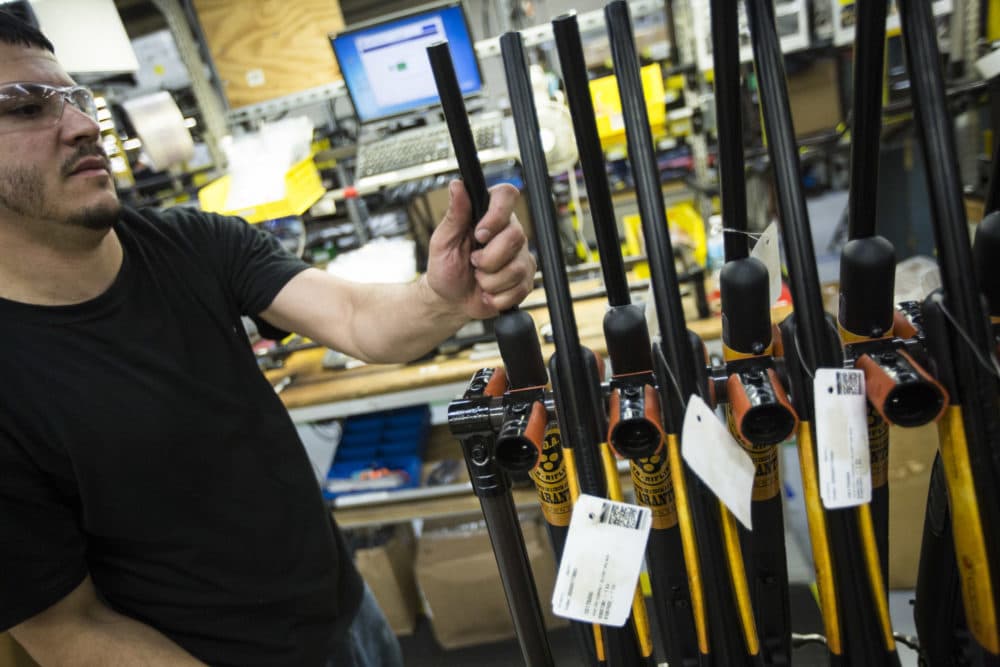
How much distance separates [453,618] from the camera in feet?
6.24

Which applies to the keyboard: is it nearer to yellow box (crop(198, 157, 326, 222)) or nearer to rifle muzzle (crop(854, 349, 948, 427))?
yellow box (crop(198, 157, 326, 222))

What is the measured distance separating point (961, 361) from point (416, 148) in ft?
5.52

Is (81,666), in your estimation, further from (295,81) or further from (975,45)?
(975,45)

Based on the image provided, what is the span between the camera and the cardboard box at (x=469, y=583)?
5.96 feet

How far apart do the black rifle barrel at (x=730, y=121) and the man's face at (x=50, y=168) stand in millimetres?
851

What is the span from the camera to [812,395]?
17.3 inches

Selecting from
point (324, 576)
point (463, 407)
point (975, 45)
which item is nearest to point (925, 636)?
point (463, 407)

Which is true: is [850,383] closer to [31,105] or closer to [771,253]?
[771,253]

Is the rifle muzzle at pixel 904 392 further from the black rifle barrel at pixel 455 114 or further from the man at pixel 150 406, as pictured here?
the man at pixel 150 406

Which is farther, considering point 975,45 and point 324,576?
point 975,45

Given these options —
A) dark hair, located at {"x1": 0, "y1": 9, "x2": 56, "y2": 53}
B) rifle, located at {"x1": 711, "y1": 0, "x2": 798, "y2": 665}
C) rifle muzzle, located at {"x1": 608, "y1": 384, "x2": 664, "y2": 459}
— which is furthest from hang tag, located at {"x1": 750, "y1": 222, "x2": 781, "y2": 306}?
dark hair, located at {"x1": 0, "y1": 9, "x2": 56, "y2": 53}

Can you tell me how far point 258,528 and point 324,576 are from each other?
0.16m

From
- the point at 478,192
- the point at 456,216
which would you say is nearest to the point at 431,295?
the point at 456,216

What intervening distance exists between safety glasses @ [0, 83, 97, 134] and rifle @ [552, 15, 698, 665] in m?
0.83
